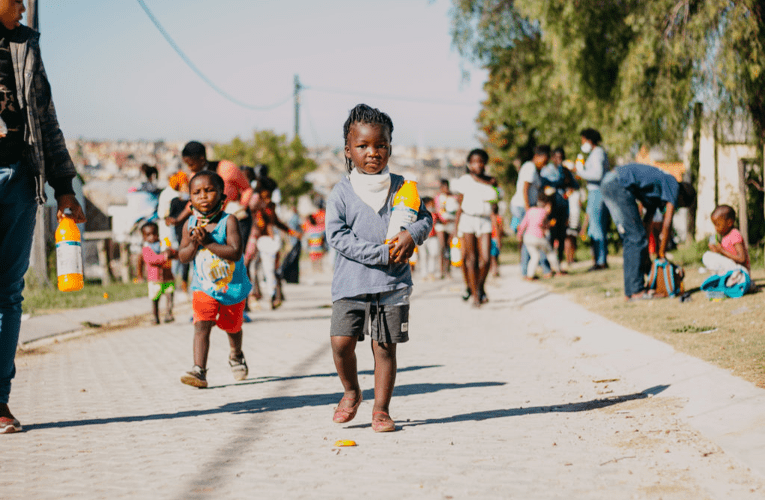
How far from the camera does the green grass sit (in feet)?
39.2

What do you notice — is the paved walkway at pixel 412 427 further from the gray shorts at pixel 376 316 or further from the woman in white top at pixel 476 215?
the woman in white top at pixel 476 215

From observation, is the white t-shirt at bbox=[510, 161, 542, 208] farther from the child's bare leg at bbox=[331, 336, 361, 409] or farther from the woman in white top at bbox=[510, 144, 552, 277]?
the child's bare leg at bbox=[331, 336, 361, 409]

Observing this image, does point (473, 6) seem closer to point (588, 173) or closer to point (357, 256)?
point (588, 173)

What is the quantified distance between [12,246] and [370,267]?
1992 millimetres

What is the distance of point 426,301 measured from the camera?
13.2 metres

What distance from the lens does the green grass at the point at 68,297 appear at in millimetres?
11961

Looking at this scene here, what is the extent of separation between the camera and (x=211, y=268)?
6191mm

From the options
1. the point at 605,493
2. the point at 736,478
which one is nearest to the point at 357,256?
the point at 605,493

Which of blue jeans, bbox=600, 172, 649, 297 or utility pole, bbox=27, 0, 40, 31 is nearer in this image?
blue jeans, bbox=600, 172, 649, 297

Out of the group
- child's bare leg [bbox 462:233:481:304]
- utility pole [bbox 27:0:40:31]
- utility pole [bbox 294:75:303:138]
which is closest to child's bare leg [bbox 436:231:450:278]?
child's bare leg [bbox 462:233:481:304]

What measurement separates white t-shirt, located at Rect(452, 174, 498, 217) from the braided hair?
6.40 m

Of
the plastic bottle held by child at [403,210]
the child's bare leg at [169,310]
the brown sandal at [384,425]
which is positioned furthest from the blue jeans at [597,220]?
the brown sandal at [384,425]

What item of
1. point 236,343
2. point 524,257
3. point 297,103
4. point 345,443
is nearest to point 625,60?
point 524,257

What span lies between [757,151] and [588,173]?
3.14m
